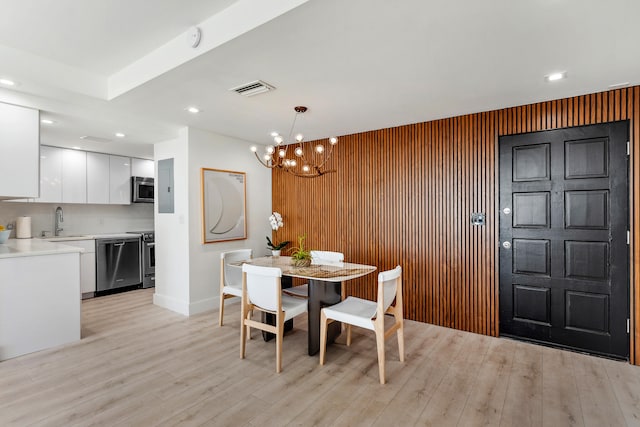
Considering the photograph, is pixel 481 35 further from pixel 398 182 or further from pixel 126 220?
pixel 126 220

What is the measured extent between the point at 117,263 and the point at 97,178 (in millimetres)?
1486

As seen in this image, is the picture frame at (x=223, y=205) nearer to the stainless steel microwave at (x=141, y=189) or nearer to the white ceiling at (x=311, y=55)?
the white ceiling at (x=311, y=55)

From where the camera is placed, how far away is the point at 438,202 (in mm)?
3766

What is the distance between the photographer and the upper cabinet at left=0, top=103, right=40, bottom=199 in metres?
3.04

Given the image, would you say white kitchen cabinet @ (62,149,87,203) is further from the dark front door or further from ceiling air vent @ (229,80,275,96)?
the dark front door

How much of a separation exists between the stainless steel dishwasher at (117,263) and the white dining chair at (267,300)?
3502 mm

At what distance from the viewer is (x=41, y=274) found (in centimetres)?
312

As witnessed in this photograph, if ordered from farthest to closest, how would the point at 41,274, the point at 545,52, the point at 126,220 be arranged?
1. the point at 126,220
2. the point at 41,274
3. the point at 545,52

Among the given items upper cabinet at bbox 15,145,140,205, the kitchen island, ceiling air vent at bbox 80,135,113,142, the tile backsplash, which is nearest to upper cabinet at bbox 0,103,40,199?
the kitchen island

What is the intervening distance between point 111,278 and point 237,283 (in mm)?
2647

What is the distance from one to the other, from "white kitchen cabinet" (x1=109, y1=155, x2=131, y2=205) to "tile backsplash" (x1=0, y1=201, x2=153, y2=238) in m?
0.45

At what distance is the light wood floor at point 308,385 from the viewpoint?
209 centimetres

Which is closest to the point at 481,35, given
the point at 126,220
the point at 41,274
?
the point at 41,274

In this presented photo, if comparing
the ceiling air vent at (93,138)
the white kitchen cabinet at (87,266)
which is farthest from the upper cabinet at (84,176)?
the ceiling air vent at (93,138)
